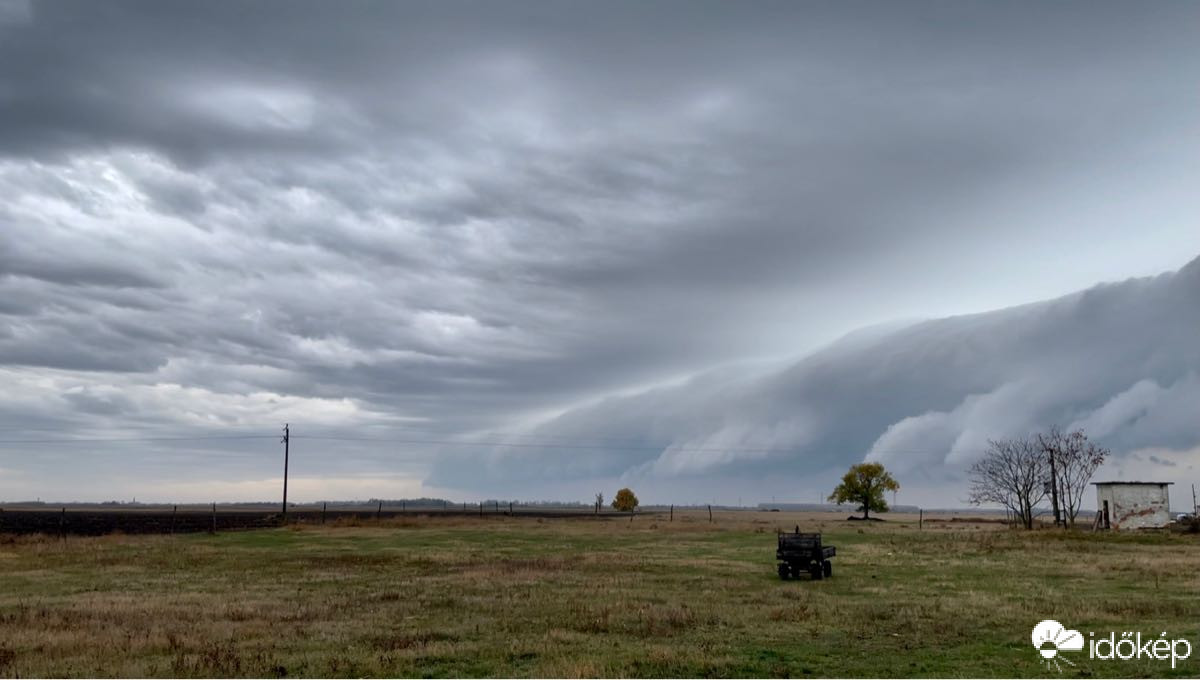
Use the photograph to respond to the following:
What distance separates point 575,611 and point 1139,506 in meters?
66.7

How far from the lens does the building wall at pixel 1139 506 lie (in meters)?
72.6

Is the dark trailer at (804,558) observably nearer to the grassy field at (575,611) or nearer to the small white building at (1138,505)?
the grassy field at (575,611)

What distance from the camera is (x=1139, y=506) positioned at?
73188 mm

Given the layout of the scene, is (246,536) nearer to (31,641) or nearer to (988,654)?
(31,641)

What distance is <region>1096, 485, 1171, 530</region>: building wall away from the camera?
7262 cm


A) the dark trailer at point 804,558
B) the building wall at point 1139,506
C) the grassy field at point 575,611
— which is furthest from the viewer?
the building wall at point 1139,506

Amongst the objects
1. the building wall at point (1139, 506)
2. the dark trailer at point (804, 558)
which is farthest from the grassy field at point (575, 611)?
the building wall at point (1139, 506)

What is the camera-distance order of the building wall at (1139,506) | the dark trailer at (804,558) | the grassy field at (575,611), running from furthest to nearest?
the building wall at (1139,506)
the dark trailer at (804,558)
the grassy field at (575,611)

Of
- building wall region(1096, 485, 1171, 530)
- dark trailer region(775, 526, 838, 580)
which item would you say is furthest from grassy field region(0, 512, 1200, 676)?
building wall region(1096, 485, 1171, 530)

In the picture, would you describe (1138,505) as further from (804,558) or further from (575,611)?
(575,611)

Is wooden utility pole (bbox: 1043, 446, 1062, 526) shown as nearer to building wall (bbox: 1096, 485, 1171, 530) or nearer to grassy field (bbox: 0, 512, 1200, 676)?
building wall (bbox: 1096, 485, 1171, 530)

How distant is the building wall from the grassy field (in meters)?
26.0

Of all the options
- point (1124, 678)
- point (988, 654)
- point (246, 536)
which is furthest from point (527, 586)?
point (246, 536)

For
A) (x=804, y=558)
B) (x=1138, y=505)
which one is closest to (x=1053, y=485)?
(x=1138, y=505)
